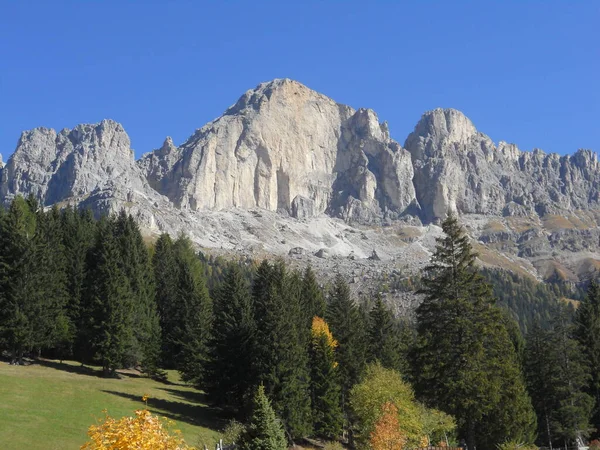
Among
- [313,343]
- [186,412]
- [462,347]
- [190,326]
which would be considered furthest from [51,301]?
[462,347]

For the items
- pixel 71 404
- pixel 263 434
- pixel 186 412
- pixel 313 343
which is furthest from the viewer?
pixel 313 343

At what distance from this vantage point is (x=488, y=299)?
1590 inches

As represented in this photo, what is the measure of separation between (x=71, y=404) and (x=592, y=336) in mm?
57654

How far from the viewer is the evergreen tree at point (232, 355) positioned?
5806cm

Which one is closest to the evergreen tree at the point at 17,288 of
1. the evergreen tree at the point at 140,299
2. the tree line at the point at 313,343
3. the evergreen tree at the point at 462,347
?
the tree line at the point at 313,343

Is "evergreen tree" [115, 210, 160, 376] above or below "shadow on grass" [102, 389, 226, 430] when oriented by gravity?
above

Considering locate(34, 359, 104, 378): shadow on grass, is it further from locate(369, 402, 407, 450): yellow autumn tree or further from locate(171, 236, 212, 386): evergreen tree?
locate(369, 402, 407, 450): yellow autumn tree

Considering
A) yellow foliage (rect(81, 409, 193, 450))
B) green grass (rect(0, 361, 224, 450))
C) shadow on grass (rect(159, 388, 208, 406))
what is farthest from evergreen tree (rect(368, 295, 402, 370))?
yellow foliage (rect(81, 409, 193, 450))

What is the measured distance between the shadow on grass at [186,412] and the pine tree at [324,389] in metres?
10.1

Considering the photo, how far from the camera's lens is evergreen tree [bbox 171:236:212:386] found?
65250 millimetres

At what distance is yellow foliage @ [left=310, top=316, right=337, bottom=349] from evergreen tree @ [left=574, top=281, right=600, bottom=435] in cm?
2907

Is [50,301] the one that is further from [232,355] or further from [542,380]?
[542,380]

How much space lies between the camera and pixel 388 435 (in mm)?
44969

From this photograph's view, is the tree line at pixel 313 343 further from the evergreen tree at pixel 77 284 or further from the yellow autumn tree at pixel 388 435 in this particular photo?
the yellow autumn tree at pixel 388 435
